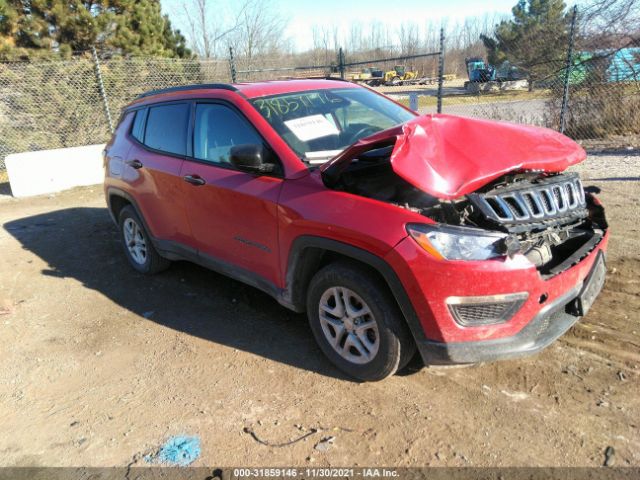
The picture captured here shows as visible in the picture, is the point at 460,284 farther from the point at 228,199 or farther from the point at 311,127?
the point at 228,199

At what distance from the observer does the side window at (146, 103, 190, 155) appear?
426cm

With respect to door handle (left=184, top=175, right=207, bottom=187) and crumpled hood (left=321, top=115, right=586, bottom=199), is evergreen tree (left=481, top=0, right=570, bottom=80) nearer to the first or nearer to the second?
crumpled hood (left=321, top=115, right=586, bottom=199)

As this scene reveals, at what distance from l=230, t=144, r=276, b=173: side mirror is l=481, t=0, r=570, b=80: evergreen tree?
9.13 metres

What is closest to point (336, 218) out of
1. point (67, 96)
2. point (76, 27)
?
point (67, 96)

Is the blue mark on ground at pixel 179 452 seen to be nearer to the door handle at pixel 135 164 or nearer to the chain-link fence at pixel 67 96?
the door handle at pixel 135 164

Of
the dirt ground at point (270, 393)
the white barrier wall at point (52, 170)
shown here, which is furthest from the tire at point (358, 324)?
the white barrier wall at point (52, 170)

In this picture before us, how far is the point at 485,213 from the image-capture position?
2.61m

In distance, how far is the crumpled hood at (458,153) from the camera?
2676 millimetres

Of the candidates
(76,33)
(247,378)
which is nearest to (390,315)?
(247,378)

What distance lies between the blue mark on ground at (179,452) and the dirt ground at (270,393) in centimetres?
5

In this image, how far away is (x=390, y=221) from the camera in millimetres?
2670

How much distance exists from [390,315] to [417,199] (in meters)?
0.71

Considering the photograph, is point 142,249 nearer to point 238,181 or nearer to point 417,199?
point 238,181

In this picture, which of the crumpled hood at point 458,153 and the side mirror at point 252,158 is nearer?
the crumpled hood at point 458,153
